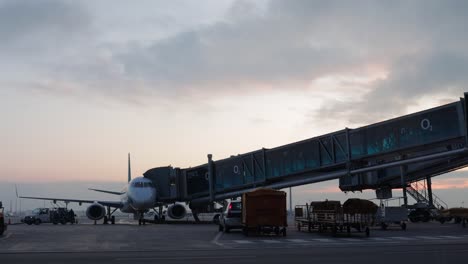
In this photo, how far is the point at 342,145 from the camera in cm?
3294

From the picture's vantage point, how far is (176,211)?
4928 cm

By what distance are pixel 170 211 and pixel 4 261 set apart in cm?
3460

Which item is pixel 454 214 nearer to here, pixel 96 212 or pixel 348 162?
pixel 348 162

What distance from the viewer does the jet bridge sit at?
91.0 ft

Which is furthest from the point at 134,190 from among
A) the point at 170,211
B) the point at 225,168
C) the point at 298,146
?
the point at 298,146

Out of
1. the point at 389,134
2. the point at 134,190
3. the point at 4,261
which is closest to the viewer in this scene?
the point at 4,261

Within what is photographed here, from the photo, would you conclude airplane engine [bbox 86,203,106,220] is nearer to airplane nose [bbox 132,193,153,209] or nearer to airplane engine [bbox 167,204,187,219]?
airplane nose [bbox 132,193,153,209]

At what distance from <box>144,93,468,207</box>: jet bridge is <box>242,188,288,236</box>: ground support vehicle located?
702cm

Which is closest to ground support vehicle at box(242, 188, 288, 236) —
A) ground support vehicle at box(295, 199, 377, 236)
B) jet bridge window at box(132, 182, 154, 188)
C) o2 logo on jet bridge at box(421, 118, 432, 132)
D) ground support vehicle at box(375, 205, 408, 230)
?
ground support vehicle at box(295, 199, 377, 236)

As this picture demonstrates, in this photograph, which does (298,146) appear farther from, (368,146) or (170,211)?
(170,211)

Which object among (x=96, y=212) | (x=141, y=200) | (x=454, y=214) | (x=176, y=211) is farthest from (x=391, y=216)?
(x=96, y=212)

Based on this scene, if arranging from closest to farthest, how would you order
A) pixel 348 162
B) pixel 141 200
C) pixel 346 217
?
1. pixel 346 217
2. pixel 348 162
3. pixel 141 200

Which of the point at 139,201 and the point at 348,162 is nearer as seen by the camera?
the point at 348,162

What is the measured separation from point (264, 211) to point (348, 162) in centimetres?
779
